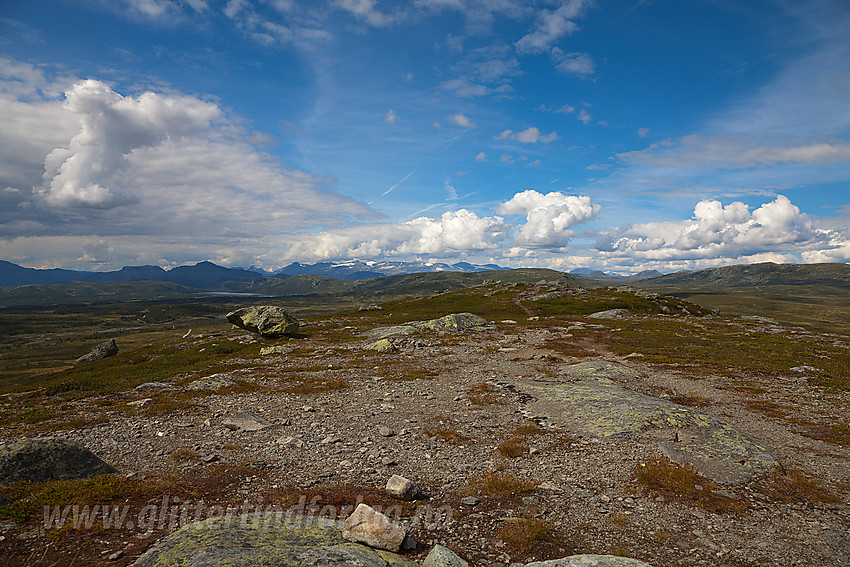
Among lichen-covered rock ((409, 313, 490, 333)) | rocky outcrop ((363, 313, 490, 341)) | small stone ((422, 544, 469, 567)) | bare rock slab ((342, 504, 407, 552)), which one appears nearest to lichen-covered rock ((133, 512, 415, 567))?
bare rock slab ((342, 504, 407, 552))

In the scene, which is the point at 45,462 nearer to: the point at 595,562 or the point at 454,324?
the point at 595,562

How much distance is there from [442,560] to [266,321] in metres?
60.5

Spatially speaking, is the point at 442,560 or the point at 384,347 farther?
the point at 384,347

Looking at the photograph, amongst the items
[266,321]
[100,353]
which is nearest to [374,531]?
[266,321]

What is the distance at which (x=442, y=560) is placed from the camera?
867 cm

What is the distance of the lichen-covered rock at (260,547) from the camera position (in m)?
7.31

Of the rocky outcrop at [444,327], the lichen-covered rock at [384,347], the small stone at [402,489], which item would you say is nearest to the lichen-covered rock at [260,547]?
the small stone at [402,489]

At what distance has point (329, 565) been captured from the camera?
7223mm

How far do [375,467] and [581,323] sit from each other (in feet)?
213

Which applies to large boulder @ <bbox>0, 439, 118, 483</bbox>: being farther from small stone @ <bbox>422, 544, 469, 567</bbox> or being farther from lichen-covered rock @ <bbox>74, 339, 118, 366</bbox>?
lichen-covered rock @ <bbox>74, 339, 118, 366</bbox>

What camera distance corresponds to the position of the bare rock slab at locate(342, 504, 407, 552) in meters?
9.06

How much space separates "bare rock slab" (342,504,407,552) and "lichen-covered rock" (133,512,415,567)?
0.27 meters

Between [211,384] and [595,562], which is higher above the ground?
[595,562]

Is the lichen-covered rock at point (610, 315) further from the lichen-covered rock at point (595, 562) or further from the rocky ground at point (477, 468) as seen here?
the lichen-covered rock at point (595, 562)
